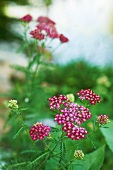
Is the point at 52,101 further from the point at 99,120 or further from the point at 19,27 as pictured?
the point at 19,27

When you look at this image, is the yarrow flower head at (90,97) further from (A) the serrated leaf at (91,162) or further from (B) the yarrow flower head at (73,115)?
(A) the serrated leaf at (91,162)

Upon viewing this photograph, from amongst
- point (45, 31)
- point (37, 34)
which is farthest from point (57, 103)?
point (45, 31)

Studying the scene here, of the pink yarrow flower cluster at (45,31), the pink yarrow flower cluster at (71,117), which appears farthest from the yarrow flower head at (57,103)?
the pink yarrow flower cluster at (45,31)

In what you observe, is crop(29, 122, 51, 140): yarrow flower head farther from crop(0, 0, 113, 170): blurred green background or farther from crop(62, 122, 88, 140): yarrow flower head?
crop(0, 0, 113, 170): blurred green background

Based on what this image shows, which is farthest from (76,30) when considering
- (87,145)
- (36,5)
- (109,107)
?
(87,145)

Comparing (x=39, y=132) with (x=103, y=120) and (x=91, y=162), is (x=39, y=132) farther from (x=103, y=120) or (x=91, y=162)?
(x=91, y=162)

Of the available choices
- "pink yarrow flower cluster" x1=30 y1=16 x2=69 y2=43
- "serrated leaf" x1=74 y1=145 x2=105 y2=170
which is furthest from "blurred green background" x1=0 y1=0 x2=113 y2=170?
"pink yarrow flower cluster" x1=30 y1=16 x2=69 y2=43
